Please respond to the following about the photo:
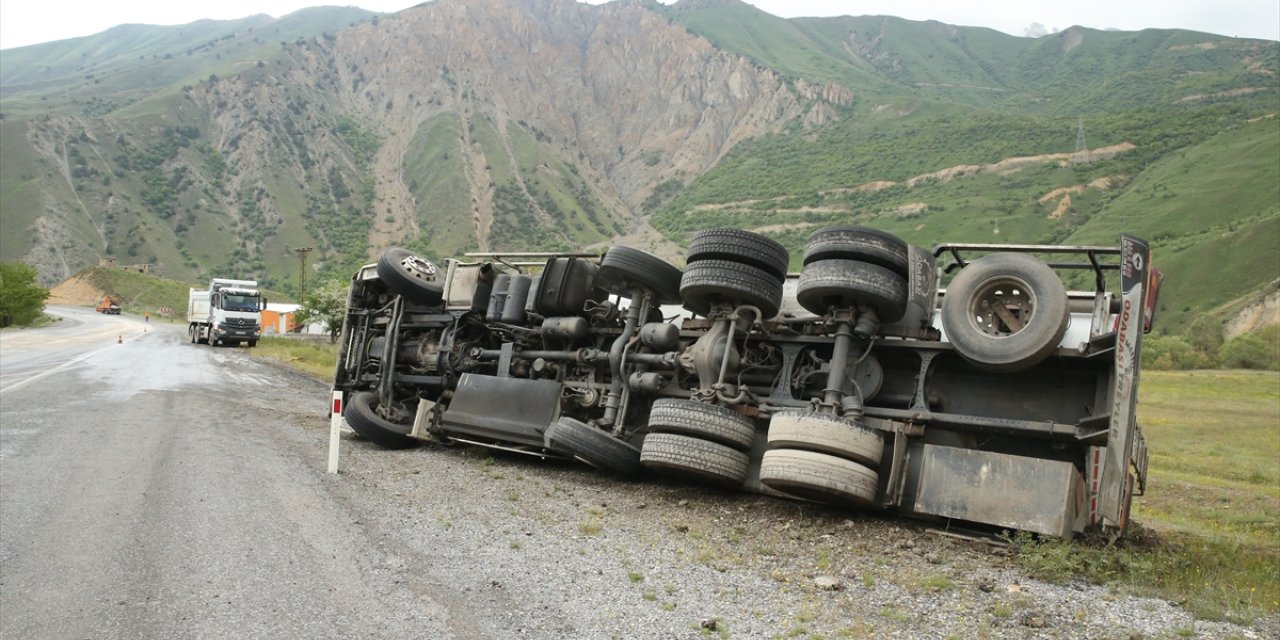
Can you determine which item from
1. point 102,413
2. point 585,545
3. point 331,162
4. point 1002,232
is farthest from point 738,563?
point 331,162

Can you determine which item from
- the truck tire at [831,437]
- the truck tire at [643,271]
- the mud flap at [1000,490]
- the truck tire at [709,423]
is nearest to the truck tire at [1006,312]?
the mud flap at [1000,490]

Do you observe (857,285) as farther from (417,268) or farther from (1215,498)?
(1215,498)

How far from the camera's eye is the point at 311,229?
122250mm

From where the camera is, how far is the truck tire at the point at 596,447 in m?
8.23

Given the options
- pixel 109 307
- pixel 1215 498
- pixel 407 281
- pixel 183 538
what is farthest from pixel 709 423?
pixel 109 307

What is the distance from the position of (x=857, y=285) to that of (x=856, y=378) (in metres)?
0.95

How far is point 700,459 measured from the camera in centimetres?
728

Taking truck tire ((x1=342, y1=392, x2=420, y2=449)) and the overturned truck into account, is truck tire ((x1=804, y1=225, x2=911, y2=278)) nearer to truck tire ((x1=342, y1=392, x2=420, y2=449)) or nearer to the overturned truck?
the overturned truck

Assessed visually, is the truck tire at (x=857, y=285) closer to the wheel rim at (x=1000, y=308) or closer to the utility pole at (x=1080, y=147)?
the wheel rim at (x=1000, y=308)

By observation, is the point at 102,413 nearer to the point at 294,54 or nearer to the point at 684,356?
the point at 684,356

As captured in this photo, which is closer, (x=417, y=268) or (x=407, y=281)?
(x=407, y=281)

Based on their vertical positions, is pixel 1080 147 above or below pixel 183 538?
above

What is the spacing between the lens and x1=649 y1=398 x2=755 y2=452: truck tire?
24.1 feet

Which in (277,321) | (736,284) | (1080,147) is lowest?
(277,321)
